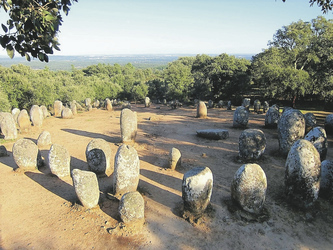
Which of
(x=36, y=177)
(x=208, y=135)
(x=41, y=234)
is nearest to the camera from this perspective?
(x=41, y=234)

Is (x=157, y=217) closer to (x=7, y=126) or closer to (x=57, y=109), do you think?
(x=7, y=126)

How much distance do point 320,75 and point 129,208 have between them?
2581 centimetres

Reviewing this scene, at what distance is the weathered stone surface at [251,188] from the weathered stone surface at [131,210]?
3.48 m

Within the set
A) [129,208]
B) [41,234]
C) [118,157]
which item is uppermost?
[118,157]

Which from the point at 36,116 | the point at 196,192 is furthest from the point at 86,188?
the point at 36,116

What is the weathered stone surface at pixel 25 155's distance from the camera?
11.1m

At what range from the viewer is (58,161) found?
34.2 ft

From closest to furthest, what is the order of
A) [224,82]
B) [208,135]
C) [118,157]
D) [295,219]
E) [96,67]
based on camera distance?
[295,219] → [118,157] → [208,135] → [224,82] → [96,67]

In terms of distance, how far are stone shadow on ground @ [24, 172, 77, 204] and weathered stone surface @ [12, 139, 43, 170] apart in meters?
0.44

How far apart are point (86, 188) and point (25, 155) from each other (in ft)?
16.9

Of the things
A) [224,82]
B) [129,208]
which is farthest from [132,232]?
[224,82]

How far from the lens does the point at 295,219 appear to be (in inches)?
306

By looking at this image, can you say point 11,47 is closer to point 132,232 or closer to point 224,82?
point 132,232

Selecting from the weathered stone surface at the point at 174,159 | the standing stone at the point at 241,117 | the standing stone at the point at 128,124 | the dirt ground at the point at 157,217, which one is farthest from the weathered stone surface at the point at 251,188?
the standing stone at the point at 241,117
